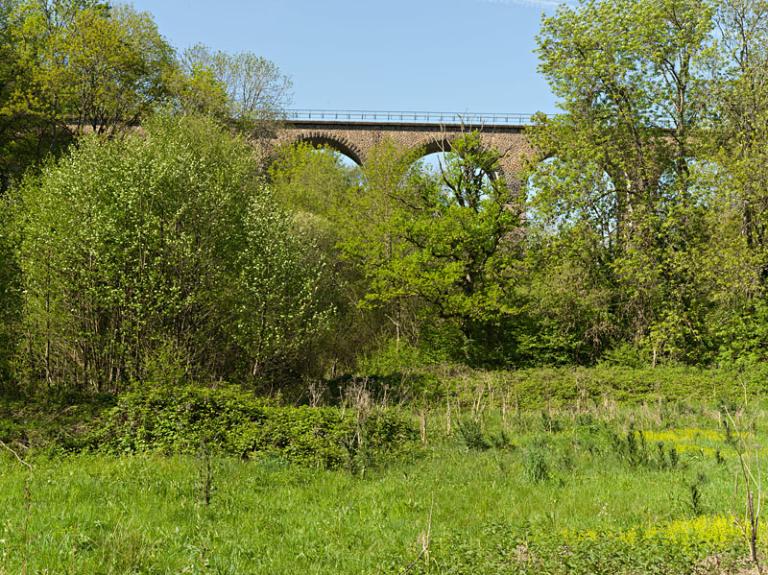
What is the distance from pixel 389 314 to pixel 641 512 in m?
25.4

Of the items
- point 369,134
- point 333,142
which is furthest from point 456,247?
point 333,142

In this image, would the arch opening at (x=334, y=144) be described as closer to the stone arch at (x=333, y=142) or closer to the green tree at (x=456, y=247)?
the stone arch at (x=333, y=142)

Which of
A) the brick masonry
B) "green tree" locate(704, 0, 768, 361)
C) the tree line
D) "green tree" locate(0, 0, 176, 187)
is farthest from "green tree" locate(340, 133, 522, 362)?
the brick masonry

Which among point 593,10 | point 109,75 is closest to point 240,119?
point 109,75

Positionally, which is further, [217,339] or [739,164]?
[739,164]

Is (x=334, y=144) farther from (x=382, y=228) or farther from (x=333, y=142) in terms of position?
(x=382, y=228)

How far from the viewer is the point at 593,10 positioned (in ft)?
98.6

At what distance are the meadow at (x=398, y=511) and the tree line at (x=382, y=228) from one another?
22.7 ft

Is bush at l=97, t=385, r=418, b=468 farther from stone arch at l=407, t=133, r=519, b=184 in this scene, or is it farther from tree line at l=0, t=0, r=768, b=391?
stone arch at l=407, t=133, r=519, b=184

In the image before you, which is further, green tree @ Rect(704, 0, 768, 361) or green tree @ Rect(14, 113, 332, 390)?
green tree @ Rect(704, 0, 768, 361)

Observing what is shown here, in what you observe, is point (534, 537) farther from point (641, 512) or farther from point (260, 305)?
point (260, 305)

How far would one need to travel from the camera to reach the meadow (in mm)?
6613

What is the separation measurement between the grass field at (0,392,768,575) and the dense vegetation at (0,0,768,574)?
0.06m

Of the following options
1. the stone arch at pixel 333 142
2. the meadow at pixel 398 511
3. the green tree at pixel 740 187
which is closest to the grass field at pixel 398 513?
the meadow at pixel 398 511
